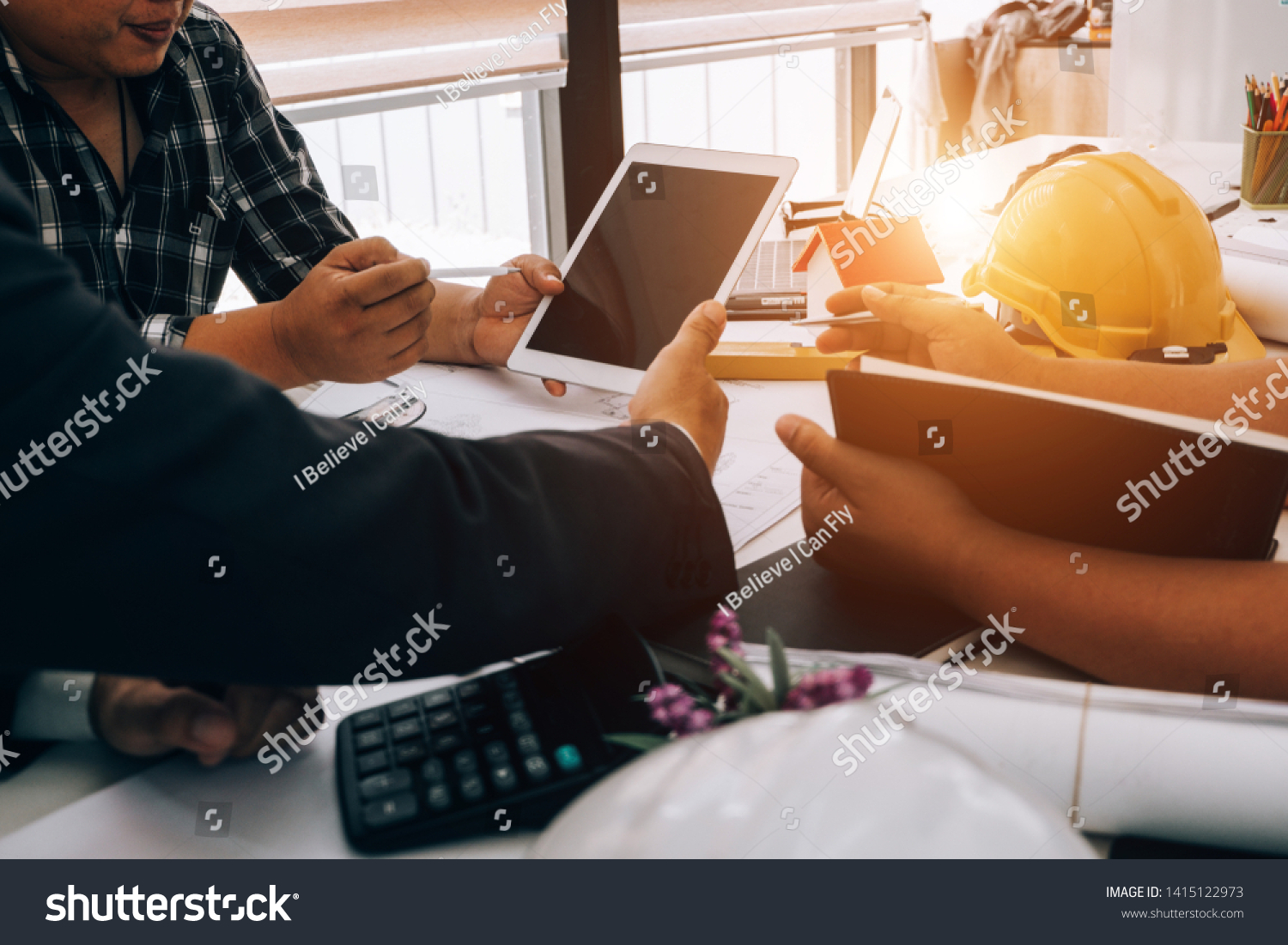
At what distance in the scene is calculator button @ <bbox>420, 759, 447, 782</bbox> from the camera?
0.43 metres

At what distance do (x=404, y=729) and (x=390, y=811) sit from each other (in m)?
0.05

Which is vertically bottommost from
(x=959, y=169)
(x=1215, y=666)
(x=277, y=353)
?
(x=1215, y=666)

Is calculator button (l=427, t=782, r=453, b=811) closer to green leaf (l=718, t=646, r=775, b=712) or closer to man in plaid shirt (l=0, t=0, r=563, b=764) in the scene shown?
green leaf (l=718, t=646, r=775, b=712)

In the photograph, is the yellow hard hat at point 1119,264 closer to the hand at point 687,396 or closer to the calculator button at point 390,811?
the hand at point 687,396

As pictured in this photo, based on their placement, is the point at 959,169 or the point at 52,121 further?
the point at 959,169

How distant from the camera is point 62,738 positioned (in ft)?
1.54

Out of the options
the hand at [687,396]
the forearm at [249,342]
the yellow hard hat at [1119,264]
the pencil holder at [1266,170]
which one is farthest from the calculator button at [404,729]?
the pencil holder at [1266,170]

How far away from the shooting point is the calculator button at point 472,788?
41 centimetres

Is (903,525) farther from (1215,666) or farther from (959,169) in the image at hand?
(959,169)

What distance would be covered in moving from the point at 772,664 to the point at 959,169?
148 centimetres

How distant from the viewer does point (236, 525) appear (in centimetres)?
40

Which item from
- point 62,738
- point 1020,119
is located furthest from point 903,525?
point 1020,119

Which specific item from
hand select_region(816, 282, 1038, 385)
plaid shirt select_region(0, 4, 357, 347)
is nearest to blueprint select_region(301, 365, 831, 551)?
hand select_region(816, 282, 1038, 385)

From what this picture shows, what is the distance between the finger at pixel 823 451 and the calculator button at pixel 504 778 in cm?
29
